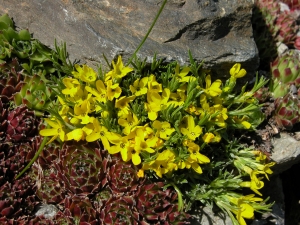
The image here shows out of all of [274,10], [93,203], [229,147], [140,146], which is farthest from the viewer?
[274,10]

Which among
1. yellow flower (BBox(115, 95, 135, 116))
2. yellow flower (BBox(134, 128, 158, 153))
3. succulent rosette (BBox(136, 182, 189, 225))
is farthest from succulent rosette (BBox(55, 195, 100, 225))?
yellow flower (BBox(115, 95, 135, 116))

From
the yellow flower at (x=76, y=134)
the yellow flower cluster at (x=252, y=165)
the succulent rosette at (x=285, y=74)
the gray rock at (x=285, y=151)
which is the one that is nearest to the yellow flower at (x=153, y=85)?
the yellow flower at (x=76, y=134)

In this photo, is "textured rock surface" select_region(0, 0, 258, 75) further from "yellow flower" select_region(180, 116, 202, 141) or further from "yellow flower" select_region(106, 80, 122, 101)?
"yellow flower" select_region(180, 116, 202, 141)

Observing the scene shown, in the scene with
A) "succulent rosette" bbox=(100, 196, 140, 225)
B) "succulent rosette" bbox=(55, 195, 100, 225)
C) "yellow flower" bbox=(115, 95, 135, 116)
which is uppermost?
"yellow flower" bbox=(115, 95, 135, 116)

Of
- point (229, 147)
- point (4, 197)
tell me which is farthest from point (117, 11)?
point (4, 197)

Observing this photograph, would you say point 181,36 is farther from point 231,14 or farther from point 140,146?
point 140,146

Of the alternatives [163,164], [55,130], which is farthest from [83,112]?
[163,164]
